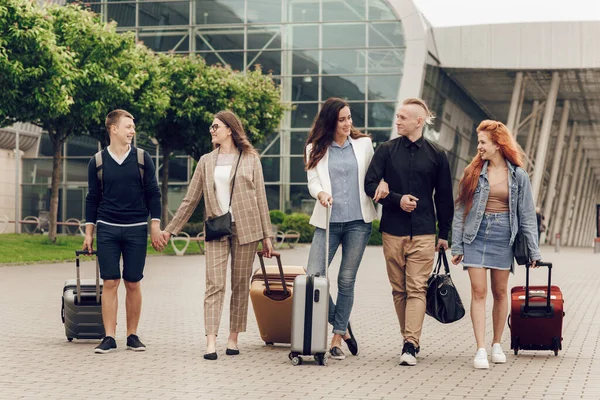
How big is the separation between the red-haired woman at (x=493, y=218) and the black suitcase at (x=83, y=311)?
2861 mm

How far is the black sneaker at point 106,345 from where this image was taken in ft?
26.9

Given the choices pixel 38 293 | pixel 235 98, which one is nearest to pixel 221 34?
pixel 235 98

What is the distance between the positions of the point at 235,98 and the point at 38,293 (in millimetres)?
19033

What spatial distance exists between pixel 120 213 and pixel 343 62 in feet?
106

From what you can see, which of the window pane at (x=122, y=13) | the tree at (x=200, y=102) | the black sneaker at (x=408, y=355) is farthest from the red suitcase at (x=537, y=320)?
the window pane at (x=122, y=13)

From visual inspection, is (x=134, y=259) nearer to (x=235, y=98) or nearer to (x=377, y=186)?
(x=377, y=186)

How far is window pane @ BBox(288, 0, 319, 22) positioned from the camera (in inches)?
1588

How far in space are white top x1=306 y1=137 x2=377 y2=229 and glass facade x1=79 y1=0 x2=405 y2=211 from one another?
31.3 m

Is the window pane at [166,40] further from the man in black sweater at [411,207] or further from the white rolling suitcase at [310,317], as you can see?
the white rolling suitcase at [310,317]

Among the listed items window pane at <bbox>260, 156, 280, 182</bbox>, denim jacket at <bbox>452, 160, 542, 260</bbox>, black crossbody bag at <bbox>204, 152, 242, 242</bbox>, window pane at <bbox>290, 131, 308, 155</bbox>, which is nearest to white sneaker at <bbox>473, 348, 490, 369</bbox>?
denim jacket at <bbox>452, 160, 542, 260</bbox>

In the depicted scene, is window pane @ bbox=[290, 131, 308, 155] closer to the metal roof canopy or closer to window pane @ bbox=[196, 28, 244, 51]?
window pane @ bbox=[196, 28, 244, 51]

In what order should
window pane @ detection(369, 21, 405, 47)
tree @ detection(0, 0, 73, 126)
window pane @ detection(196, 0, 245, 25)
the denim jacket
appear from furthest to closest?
window pane @ detection(196, 0, 245, 25) → window pane @ detection(369, 21, 405, 47) → tree @ detection(0, 0, 73, 126) → the denim jacket

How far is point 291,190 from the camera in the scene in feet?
134

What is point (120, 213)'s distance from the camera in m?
8.26
